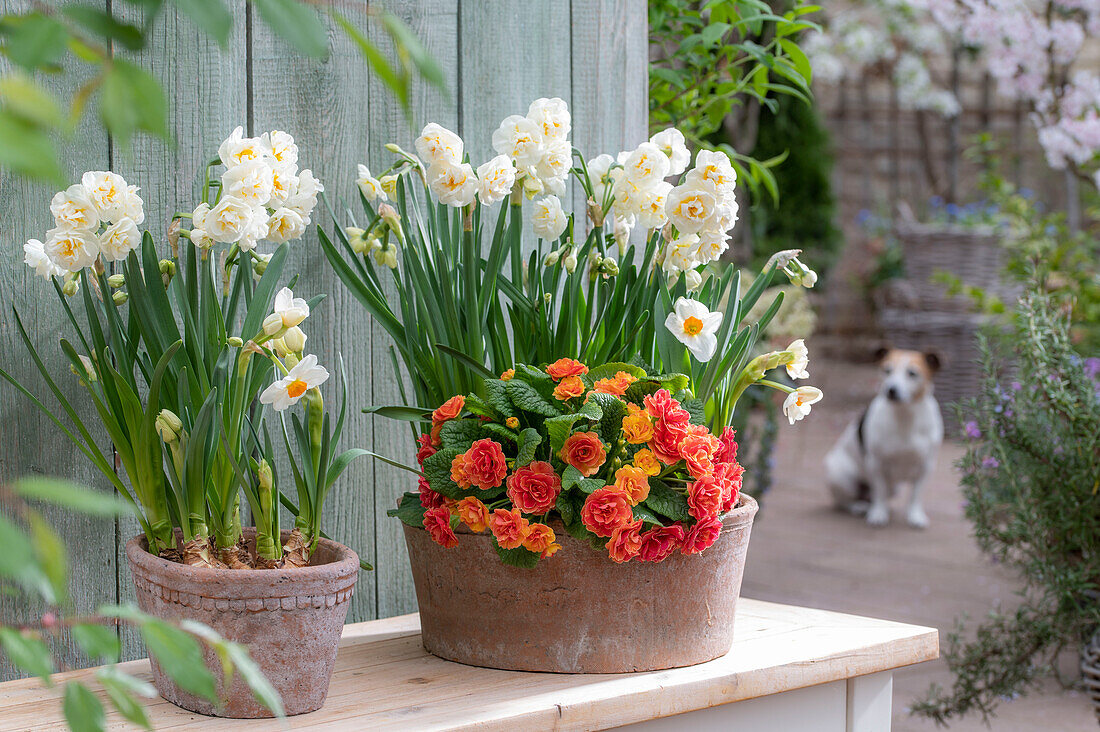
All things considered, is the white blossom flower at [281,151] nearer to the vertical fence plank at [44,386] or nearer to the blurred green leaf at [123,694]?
the vertical fence plank at [44,386]

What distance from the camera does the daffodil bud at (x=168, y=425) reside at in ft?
2.84

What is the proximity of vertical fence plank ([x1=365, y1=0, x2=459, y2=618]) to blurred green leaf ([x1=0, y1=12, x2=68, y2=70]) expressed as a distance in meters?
0.84

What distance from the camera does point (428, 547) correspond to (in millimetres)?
997

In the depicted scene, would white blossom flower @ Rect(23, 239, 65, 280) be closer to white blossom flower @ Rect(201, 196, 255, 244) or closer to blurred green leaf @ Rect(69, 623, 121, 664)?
white blossom flower @ Rect(201, 196, 255, 244)

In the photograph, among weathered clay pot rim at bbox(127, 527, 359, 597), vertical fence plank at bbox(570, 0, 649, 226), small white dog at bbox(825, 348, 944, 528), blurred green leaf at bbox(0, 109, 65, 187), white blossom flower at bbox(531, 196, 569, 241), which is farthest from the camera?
small white dog at bbox(825, 348, 944, 528)

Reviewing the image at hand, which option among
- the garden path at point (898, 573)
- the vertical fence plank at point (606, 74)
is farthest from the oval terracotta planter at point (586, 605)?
the garden path at point (898, 573)

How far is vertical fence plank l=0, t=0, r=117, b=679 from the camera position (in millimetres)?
985

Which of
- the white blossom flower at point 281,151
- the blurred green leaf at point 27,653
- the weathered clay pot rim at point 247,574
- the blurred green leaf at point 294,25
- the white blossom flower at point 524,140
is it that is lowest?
the weathered clay pot rim at point 247,574

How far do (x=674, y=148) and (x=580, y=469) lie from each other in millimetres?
341

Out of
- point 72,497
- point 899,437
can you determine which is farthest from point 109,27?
point 899,437

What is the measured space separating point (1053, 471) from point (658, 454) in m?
1.21

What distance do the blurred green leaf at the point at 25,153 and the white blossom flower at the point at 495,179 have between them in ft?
2.20

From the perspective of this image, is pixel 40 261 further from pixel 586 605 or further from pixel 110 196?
pixel 586 605

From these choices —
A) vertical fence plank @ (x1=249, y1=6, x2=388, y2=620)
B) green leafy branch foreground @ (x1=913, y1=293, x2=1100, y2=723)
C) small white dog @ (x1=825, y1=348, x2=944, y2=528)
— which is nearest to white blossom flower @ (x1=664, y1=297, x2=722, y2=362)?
vertical fence plank @ (x1=249, y1=6, x2=388, y2=620)
